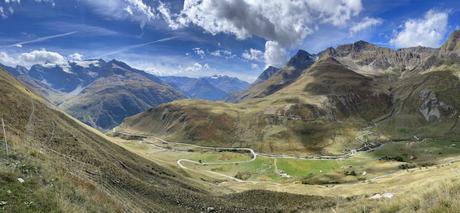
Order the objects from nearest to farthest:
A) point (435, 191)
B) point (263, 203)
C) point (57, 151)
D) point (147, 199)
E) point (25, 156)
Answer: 1. point (435, 191)
2. point (25, 156)
3. point (147, 199)
4. point (57, 151)
5. point (263, 203)

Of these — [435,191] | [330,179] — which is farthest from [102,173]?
[330,179]

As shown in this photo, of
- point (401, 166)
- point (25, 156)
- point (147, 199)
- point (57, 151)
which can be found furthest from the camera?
point (401, 166)

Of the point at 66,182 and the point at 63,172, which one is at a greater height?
the point at 66,182

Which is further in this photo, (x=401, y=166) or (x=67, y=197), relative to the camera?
(x=401, y=166)

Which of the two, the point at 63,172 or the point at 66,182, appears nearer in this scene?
the point at 66,182

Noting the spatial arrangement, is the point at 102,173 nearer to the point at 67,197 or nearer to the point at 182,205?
the point at 182,205

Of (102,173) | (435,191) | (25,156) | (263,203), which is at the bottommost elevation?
(263,203)

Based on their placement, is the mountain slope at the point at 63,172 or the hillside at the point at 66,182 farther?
the mountain slope at the point at 63,172

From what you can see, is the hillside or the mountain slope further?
the mountain slope
